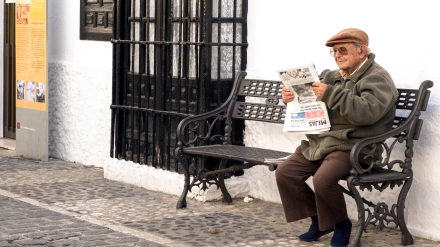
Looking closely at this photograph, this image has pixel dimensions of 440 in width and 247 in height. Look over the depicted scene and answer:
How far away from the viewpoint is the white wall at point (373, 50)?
4703 mm

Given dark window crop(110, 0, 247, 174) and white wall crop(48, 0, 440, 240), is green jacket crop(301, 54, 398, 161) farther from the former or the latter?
dark window crop(110, 0, 247, 174)

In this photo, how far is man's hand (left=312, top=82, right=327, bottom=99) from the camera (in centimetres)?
437

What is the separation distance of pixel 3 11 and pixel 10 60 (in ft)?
2.45

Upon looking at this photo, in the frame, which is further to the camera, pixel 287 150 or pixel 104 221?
pixel 287 150

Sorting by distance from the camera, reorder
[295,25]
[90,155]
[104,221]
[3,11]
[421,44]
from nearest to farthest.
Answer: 1. [421,44]
2. [104,221]
3. [295,25]
4. [90,155]
5. [3,11]

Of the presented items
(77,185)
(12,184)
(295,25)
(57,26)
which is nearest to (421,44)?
(295,25)

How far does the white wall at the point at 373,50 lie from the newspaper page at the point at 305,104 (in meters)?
0.81

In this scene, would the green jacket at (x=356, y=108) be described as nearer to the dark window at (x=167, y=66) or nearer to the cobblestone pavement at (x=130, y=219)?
the cobblestone pavement at (x=130, y=219)

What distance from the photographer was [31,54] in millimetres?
8445

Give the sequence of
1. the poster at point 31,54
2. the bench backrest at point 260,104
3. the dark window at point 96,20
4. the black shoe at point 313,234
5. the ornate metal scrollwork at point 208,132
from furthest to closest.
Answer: the poster at point 31,54
the dark window at point 96,20
the ornate metal scrollwork at point 208,132
the bench backrest at point 260,104
the black shoe at point 313,234

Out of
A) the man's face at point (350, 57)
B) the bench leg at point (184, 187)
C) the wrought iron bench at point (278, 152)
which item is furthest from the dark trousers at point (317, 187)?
the bench leg at point (184, 187)

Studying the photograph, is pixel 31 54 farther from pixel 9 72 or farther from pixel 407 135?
pixel 407 135

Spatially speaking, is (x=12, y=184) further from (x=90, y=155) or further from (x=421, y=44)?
(x=421, y=44)

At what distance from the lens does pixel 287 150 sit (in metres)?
5.92
